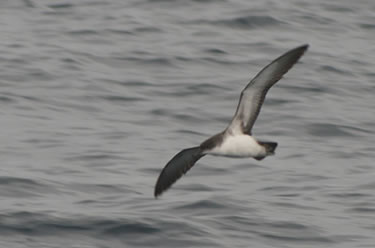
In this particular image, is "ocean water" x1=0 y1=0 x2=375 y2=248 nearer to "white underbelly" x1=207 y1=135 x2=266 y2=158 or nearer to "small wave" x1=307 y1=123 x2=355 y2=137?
"small wave" x1=307 y1=123 x2=355 y2=137

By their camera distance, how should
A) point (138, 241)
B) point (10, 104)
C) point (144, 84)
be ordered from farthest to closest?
point (144, 84), point (10, 104), point (138, 241)

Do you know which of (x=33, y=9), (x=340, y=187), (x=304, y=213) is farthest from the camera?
(x=33, y=9)

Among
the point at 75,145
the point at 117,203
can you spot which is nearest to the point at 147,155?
the point at 75,145

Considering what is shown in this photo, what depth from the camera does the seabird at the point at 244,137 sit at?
9.10 meters

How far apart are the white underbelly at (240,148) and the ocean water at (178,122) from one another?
1686mm

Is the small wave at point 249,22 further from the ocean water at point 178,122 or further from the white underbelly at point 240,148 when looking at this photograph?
the white underbelly at point 240,148

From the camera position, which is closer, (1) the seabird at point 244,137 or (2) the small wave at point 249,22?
(1) the seabird at point 244,137

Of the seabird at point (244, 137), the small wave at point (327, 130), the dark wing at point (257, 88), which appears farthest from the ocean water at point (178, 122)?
the dark wing at point (257, 88)

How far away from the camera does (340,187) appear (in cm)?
1266

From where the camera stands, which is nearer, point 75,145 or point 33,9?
point 75,145

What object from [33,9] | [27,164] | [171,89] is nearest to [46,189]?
[27,164]

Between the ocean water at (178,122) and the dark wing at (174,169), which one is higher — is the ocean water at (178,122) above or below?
below

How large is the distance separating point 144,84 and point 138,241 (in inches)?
216

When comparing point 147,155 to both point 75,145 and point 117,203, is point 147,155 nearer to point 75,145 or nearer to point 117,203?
point 75,145
